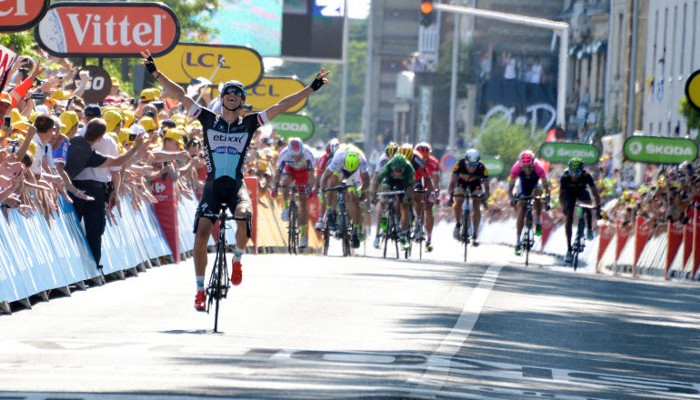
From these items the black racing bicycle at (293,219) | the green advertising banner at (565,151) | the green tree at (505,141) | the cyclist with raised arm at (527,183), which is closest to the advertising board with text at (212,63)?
the black racing bicycle at (293,219)

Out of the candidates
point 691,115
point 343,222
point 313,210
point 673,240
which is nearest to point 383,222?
point 343,222

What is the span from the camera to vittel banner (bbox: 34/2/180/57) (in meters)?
29.1

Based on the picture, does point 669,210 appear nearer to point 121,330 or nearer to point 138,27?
point 138,27

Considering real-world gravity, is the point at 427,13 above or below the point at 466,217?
above

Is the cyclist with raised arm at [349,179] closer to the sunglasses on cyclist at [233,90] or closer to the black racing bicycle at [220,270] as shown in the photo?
the sunglasses on cyclist at [233,90]

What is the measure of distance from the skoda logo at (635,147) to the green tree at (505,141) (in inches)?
2157

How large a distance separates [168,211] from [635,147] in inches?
618

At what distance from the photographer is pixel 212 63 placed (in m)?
39.2

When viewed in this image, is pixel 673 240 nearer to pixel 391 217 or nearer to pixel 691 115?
pixel 391 217

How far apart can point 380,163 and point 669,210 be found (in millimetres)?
4790

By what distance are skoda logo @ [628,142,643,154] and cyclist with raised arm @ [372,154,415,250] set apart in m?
8.57

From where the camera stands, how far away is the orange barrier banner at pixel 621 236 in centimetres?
3688

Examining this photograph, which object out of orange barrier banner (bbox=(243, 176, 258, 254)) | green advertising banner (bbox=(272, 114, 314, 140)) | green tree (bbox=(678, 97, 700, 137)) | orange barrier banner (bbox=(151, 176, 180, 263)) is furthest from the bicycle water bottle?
green advertising banner (bbox=(272, 114, 314, 140))

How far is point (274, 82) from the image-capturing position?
45.8 meters
